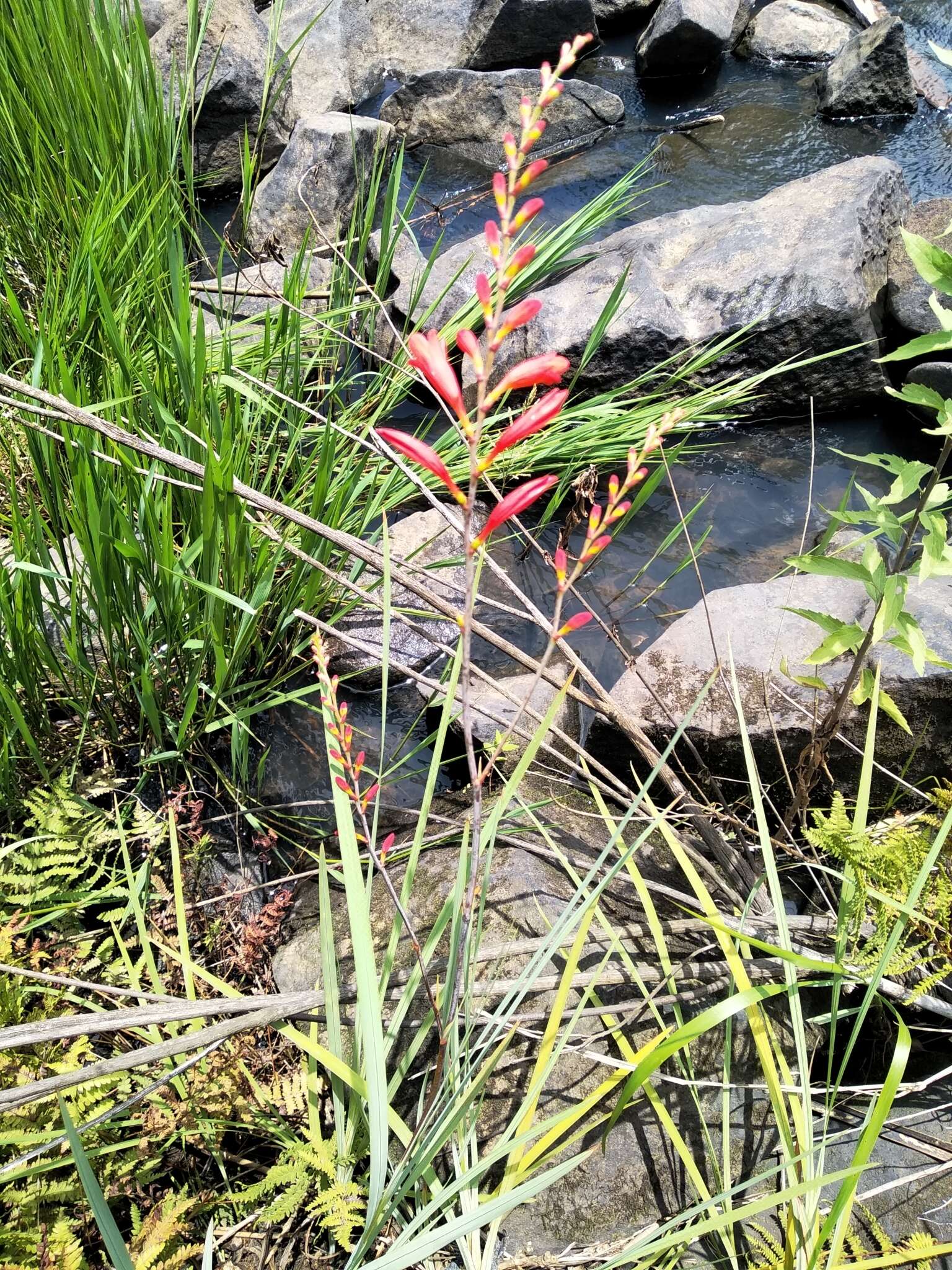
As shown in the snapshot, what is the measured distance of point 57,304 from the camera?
7.61 ft

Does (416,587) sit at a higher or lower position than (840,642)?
higher

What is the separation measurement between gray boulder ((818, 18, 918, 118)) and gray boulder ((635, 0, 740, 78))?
98 cm

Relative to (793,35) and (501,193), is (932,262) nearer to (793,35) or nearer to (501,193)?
(501,193)

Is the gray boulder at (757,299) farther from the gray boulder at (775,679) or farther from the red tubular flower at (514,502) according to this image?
the red tubular flower at (514,502)

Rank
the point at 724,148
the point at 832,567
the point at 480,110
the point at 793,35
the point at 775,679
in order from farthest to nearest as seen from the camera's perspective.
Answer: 1. the point at 793,35
2. the point at 480,110
3. the point at 724,148
4. the point at 775,679
5. the point at 832,567

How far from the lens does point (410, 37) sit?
7.10 metres

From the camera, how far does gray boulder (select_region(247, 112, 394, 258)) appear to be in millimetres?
4852

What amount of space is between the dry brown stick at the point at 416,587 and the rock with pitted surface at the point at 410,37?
589cm

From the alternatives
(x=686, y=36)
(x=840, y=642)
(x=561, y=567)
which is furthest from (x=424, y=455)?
(x=686, y=36)

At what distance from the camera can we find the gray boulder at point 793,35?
689cm

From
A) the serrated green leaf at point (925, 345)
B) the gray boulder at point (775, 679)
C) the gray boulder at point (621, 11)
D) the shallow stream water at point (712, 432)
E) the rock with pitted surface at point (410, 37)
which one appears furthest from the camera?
the gray boulder at point (621, 11)

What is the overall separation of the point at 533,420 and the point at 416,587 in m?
0.90

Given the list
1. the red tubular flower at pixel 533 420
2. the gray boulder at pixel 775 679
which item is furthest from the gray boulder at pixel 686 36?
the red tubular flower at pixel 533 420

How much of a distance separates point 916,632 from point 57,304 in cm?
231
